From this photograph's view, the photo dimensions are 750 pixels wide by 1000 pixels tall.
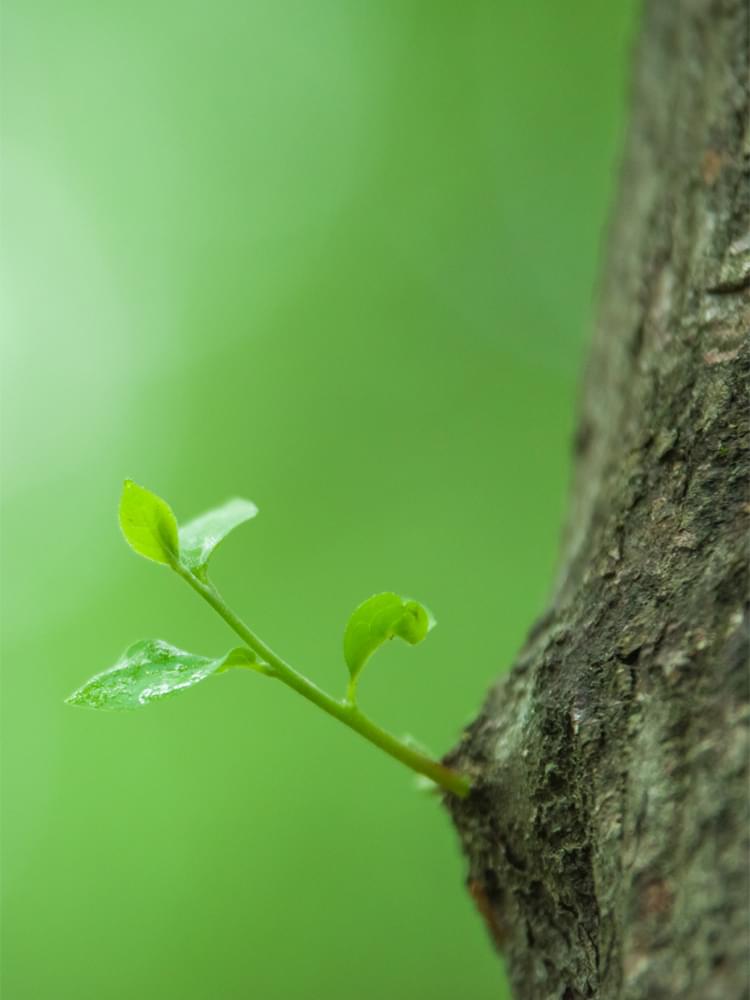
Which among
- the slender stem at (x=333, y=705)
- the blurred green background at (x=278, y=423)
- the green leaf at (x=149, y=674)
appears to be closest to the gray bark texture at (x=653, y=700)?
the slender stem at (x=333, y=705)

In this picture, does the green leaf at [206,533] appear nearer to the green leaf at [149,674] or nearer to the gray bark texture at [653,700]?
the green leaf at [149,674]

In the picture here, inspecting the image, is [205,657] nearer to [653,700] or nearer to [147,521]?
[147,521]

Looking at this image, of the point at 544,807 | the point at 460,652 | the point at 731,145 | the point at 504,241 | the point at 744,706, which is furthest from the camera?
the point at 504,241

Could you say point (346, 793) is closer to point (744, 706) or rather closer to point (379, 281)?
point (379, 281)

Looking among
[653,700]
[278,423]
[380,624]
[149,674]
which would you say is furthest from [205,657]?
[278,423]

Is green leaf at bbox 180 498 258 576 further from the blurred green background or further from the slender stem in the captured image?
the blurred green background

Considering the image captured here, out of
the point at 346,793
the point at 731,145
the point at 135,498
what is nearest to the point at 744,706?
the point at 135,498
